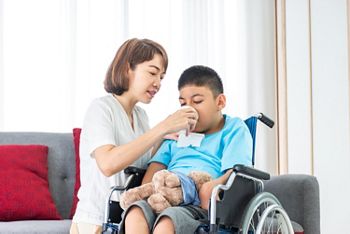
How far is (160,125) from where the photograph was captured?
8.20 feet

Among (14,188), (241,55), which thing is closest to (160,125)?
(14,188)

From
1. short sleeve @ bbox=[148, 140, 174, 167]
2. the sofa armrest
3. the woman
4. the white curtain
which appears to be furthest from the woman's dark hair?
the white curtain

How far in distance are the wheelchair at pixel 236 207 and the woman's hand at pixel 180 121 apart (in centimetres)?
26

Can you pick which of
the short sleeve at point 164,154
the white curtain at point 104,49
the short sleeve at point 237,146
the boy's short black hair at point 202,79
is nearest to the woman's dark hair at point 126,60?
the boy's short black hair at point 202,79

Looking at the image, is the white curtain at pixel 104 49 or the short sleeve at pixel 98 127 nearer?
the short sleeve at pixel 98 127

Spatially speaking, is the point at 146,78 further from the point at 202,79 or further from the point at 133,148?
the point at 133,148

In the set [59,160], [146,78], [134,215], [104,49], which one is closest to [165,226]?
[134,215]

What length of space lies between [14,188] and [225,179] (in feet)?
3.69

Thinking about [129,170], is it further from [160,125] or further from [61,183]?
[61,183]

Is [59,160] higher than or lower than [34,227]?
higher

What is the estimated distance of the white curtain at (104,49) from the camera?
13.3 ft

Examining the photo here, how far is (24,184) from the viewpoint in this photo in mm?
3203

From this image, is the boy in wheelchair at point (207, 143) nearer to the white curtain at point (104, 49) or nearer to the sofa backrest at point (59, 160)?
the sofa backrest at point (59, 160)

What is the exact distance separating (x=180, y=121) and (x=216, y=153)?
10.3 inches
